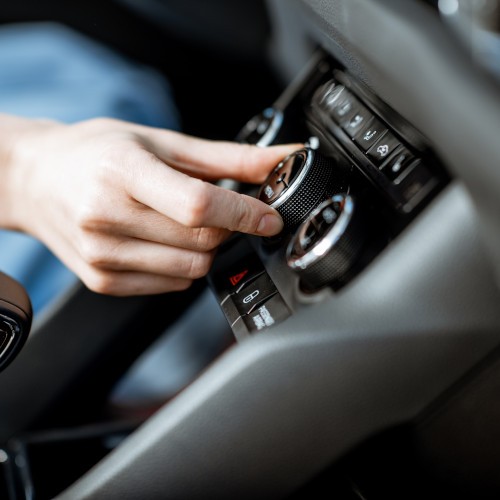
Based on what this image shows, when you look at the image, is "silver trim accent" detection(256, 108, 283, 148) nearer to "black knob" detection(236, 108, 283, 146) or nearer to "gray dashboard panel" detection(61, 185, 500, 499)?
"black knob" detection(236, 108, 283, 146)

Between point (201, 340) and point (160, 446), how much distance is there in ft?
1.48

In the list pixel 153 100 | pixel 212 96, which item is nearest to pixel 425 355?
pixel 153 100

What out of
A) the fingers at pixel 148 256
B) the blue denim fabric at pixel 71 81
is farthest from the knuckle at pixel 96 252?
the blue denim fabric at pixel 71 81

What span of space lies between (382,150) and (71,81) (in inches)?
32.4

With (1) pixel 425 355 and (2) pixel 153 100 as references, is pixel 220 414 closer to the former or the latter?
(1) pixel 425 355

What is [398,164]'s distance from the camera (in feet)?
1.67

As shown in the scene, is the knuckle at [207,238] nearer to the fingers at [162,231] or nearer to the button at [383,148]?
the fingers at [162,231]

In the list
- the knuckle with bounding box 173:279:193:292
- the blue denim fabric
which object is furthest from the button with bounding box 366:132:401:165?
the blue denim fabric

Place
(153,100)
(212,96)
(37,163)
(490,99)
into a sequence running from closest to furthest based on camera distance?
(490,99)
(37,163)
(153,100)
(212,96)

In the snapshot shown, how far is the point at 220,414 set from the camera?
0.49 m

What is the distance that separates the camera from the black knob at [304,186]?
21.7 inches

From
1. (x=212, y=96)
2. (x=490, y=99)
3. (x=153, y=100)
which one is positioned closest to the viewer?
(x=490, y=99)

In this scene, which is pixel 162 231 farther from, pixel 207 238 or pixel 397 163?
pixel 397 163

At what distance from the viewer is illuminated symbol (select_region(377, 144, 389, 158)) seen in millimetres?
535
